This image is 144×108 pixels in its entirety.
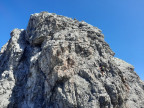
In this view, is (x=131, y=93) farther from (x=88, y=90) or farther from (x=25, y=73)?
(x=25, y=73)

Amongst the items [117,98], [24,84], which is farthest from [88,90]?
[24,84]

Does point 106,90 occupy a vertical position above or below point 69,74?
below

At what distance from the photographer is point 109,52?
25.2 meters

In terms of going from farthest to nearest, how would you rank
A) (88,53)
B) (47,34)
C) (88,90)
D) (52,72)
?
(47,34)
(88,53)
(52,72)
(88,90)

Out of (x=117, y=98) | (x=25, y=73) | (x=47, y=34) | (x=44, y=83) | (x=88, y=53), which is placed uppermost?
(x=47, y=34)

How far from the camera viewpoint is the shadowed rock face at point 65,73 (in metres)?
18.2

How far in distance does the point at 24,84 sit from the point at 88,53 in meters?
12.6

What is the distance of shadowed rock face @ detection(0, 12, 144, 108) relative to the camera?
59.8 ft

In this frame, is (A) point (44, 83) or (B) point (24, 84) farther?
(B) point (24, 84)

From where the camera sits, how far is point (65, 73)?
62.8 feet

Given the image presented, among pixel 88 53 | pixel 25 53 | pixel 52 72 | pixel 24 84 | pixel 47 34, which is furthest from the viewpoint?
pixel 25 53

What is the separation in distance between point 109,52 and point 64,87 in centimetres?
1153

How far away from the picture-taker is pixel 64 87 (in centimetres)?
1834

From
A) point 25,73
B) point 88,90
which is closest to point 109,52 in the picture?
point 88,90
